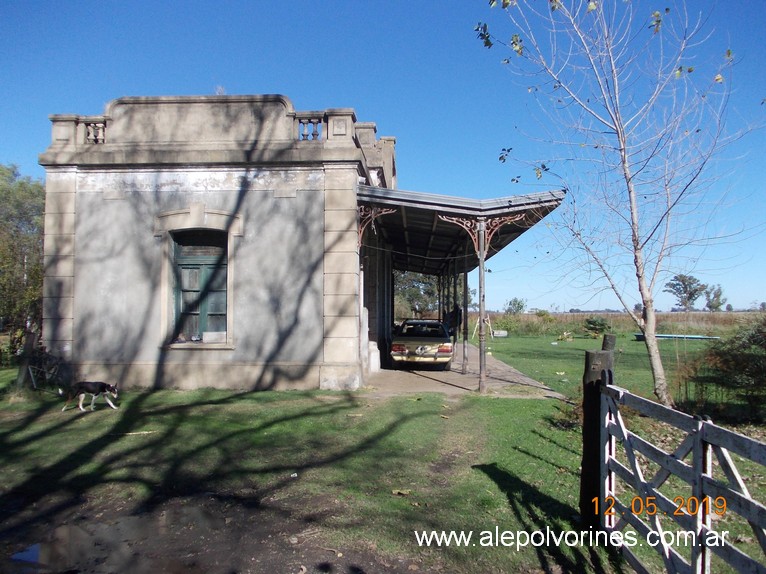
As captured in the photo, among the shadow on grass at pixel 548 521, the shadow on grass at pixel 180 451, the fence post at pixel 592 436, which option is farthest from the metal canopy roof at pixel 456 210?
the fence post at pixel 592 436

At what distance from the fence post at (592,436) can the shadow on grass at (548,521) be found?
194 millimetres

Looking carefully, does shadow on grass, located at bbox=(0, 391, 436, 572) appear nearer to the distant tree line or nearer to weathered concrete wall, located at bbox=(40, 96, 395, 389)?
weathered concrete wall, located at bbox=(40, 96, 395, 389)

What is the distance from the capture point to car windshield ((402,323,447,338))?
1628 centimetres

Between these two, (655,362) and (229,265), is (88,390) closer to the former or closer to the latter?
(229,265)

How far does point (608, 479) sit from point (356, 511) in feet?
6.74

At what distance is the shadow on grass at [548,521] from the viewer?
4043mm

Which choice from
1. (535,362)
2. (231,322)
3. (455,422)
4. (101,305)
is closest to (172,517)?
(455,422)

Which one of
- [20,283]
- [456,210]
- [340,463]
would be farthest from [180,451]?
[20,283]

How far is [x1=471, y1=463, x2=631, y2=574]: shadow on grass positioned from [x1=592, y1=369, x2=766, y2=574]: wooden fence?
18cm

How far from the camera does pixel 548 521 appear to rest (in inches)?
189

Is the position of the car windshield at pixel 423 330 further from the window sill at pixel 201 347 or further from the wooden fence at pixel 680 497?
the wooden fence at pixel 680 497

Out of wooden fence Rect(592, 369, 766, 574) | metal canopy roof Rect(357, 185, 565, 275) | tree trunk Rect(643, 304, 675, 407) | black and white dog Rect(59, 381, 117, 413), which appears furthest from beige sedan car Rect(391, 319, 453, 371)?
Answer: wooden fence Rect(592, 369, 766, 574)

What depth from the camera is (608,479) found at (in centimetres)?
442

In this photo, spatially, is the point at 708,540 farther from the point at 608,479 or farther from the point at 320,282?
the point at 320,282
